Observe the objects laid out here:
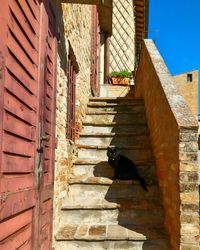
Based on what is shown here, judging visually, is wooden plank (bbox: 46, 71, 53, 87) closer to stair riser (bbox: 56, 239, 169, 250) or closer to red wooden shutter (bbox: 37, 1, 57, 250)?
red wooden shutter (bbox: 37, 1, 57, 250)

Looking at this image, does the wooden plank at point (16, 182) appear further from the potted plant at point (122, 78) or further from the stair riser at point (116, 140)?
the potted plant at point (122, 78)

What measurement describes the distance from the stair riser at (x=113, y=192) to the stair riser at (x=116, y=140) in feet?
3.63

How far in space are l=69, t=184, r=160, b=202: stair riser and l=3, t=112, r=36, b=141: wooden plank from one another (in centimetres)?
229

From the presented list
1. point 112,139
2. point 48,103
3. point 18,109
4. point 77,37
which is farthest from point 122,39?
point 18,109

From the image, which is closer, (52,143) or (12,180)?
(12,180)

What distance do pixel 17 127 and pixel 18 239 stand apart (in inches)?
27.5

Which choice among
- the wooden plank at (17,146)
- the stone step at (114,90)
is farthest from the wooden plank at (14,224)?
the stone step at (114,90)

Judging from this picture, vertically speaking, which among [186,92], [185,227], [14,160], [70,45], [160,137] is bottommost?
[185,227]

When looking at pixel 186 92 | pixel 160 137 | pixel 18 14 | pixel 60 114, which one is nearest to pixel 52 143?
pixel 60 114

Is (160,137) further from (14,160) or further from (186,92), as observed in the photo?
(186,92)

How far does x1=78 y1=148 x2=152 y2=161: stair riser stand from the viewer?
524cm

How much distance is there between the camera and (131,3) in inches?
521

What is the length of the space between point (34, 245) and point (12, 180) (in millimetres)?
774

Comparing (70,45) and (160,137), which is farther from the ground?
(70,45)
